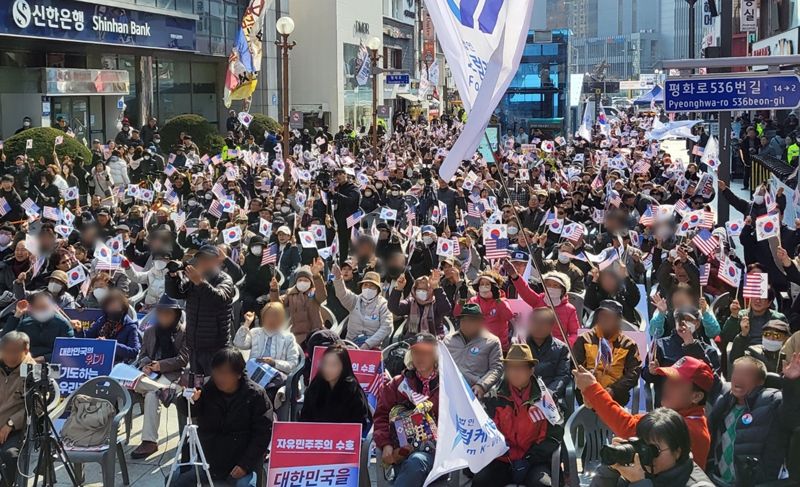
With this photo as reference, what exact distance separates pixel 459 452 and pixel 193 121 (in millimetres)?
26902

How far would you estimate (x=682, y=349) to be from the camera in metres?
7.79

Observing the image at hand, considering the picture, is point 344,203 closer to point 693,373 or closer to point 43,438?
point 43,438

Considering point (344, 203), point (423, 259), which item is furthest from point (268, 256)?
point (344, 203)

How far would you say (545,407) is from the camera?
21.7 ft

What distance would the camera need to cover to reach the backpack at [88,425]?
7.53 m

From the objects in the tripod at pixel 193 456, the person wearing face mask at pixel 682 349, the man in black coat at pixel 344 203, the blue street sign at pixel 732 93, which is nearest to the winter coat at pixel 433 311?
the person wearing face mask at pixel 682 349

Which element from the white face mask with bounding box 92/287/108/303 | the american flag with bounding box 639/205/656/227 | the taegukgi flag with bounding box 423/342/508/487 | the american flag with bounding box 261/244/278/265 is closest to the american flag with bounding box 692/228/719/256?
the american flag with bounding box 639/205/656/227

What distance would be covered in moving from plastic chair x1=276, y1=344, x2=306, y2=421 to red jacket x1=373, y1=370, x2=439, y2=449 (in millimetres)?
1105

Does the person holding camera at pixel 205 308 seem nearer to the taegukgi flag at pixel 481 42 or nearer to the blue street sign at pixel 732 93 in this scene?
the taegukgi flag at pixel 481 42

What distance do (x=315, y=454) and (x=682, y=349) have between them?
3017mm

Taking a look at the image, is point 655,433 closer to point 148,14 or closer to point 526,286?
point 526,286

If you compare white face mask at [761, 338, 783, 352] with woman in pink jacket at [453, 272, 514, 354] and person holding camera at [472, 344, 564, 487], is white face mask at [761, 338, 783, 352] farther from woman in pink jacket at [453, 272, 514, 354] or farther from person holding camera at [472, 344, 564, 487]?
woman in pink jacket at [453, 272, 514, 354]

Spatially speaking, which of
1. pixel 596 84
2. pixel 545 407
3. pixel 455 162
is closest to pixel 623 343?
pixel 545 407

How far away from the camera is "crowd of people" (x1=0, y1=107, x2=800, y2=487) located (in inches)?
254
